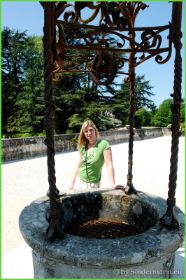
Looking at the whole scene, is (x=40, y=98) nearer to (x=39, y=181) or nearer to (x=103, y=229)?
(x=39, y=181)

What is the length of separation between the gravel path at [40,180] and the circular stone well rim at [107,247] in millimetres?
2283

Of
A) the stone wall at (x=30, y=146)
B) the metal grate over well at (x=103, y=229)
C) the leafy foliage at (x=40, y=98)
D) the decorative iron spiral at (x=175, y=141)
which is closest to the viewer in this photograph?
the decorative iron spiral at (x=175, y=141)

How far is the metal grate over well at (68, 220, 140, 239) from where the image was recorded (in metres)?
3.14

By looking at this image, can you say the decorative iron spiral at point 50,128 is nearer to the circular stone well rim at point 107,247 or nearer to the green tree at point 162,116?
the circular stone well rim at point 107,247

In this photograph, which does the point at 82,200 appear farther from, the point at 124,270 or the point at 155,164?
the point at 155,164

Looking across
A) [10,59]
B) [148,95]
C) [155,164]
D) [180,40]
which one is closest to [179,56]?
[180,40]

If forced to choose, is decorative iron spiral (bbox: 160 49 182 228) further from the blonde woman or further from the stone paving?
the stone paving

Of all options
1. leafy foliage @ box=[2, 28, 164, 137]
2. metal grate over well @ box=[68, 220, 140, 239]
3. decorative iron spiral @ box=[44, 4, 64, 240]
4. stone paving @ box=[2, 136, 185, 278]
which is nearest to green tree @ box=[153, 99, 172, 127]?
leafy foliage @ box=[2, 28, 164, 137]

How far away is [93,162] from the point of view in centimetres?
374

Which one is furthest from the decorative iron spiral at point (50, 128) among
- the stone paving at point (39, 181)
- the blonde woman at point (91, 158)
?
the stone paving at point (39, 181)

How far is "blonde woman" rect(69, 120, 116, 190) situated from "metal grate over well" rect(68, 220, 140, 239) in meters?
0.50

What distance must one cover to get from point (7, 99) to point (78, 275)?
90.2 feet

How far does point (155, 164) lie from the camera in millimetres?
11391

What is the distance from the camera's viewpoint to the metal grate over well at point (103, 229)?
3.14 m
